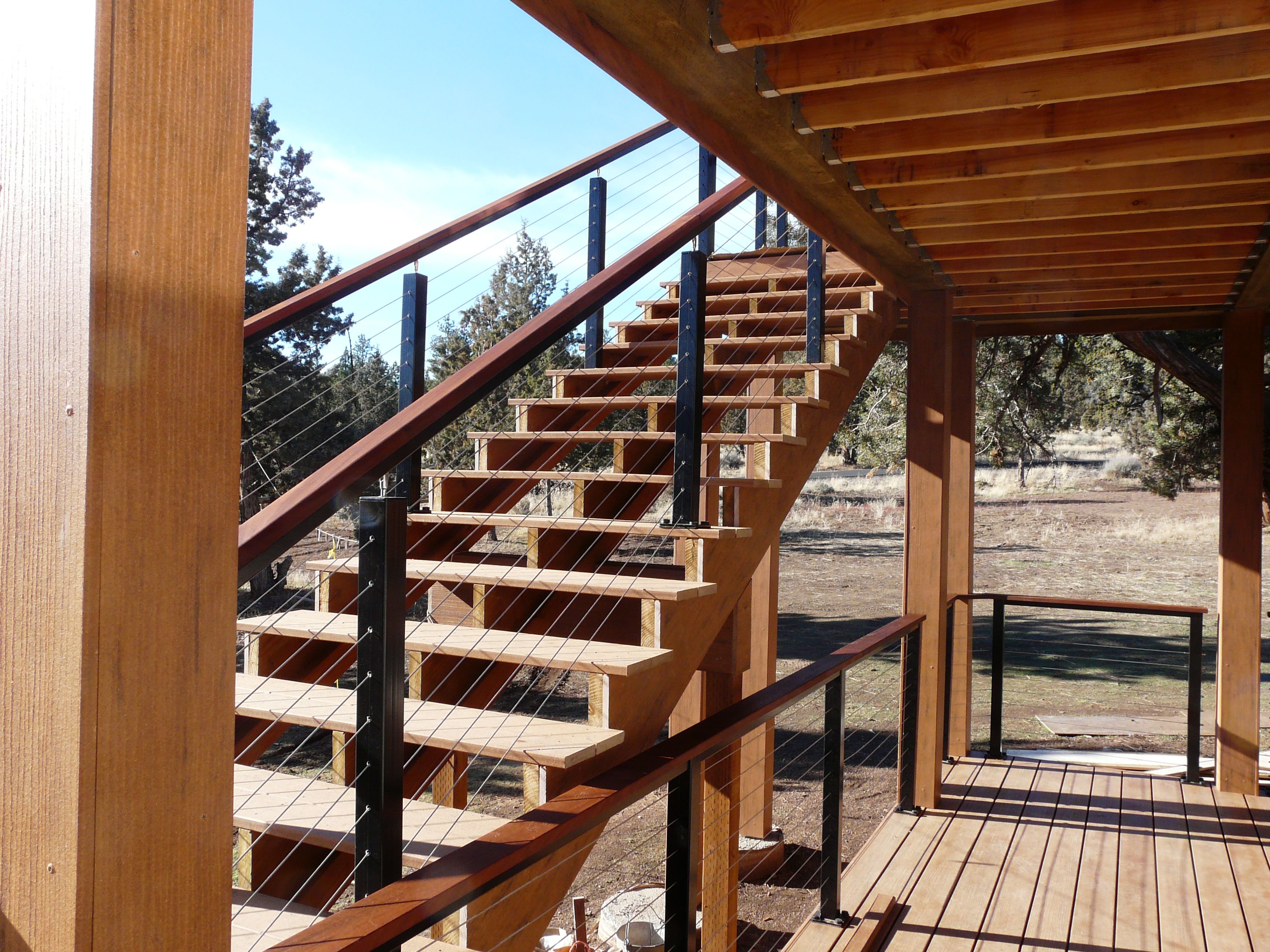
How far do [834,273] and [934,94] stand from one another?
7.89 ft

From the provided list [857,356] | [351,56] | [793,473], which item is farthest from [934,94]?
[351,56]

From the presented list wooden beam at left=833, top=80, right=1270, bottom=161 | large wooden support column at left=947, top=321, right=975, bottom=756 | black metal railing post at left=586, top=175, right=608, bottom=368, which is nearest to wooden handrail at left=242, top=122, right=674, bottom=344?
black metal railing post at left=586, top=175, right=608, bottom=368

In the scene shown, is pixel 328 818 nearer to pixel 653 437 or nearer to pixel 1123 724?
pixel 653 437

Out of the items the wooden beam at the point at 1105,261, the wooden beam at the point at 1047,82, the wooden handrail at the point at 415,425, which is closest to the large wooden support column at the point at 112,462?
the wooden handrail at the point at 415,425

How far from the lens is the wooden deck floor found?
119 inches

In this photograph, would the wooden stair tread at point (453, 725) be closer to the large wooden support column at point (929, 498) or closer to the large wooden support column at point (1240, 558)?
the large wooden support column at point (929, 498)

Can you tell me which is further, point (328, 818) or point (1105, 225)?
point (1105, 225)

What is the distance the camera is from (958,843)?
3.78m

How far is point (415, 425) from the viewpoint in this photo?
6.09ft

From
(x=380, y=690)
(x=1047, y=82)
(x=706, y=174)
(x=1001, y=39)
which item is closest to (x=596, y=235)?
(x=706, y=174)

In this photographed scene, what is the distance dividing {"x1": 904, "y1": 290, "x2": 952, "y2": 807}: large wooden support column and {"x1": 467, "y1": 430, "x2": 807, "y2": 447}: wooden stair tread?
903 millimetres

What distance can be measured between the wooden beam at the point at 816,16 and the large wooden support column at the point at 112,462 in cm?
134

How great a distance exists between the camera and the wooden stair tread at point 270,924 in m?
1.74

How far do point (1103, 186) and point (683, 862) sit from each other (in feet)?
7.24
